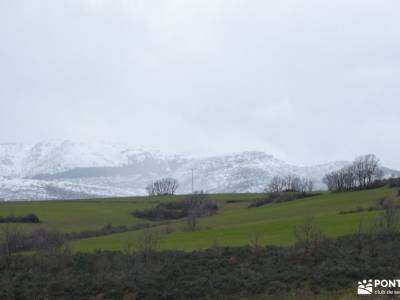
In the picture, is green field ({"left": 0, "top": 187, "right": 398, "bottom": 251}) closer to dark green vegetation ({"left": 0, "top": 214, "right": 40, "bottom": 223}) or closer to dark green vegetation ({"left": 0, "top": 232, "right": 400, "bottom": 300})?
dark green vegetation ({"left": 0, "top": 214, "right": 40, "bottom": 223})

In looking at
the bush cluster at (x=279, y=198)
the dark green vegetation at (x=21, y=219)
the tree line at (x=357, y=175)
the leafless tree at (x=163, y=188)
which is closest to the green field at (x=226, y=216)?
the dark green vegetation at (x=21, y=219)

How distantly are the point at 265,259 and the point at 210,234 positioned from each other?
28.8 m

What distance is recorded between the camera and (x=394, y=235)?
28.3 meters

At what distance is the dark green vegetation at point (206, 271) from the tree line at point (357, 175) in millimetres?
79820

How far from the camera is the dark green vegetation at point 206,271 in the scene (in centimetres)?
1922

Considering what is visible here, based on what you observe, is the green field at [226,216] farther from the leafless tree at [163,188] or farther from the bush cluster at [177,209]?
the leafless tree at [163,188]

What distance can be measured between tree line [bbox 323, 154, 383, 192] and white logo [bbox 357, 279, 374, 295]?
84234mm

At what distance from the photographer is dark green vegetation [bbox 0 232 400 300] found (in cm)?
1922

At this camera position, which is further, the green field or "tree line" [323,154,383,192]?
"tree line" [323,154,383,192]

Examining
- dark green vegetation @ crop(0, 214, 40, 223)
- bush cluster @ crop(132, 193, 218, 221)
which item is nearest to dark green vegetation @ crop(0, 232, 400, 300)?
dark green vegetation @ crop(0, 214, 40, 223)

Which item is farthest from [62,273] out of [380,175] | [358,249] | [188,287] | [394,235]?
[380,175]

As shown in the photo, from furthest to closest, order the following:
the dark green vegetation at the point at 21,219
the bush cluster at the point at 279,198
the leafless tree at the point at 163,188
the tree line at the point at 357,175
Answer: the leafless tree at the point at 163,188 < the tree line at the point at 357,175 < the bush cluster at the point at 279,198 < the dark green vegetation at the point at 21,219

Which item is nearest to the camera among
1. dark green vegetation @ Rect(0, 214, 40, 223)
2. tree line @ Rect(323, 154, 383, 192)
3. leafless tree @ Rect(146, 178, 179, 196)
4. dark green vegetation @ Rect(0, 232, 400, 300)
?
dark green vegetation @ Rect(0, 232, 400, 300)

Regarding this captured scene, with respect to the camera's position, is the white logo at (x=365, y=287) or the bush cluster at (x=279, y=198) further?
the bush cluster at (x=279, y=198)
